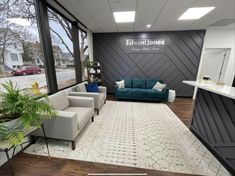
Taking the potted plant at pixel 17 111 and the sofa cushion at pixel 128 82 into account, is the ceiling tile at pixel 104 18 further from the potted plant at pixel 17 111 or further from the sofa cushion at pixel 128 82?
the potted plant at pixel 17 111

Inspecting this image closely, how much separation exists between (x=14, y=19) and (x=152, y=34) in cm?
445

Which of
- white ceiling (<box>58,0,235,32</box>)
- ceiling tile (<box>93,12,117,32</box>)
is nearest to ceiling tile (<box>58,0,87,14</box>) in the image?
white ceiling (<box>58,0,235,32</box>)

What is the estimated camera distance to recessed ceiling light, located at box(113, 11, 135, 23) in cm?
315

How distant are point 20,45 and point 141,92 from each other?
3637mm

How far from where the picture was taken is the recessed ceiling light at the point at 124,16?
315cm

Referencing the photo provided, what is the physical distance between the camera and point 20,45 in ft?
6.77

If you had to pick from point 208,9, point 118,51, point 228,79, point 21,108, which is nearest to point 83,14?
point 118,51

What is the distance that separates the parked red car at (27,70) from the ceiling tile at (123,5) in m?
2.14

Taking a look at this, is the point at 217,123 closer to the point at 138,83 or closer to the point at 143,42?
the point at 138,83

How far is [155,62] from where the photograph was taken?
5.11 m

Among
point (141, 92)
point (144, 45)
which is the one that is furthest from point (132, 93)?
point (144, 45)

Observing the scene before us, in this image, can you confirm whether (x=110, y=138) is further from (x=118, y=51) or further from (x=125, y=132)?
(x=118, y=51)

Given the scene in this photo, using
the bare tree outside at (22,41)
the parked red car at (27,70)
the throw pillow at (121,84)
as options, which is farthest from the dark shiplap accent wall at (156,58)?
the parked red car at (27,70)

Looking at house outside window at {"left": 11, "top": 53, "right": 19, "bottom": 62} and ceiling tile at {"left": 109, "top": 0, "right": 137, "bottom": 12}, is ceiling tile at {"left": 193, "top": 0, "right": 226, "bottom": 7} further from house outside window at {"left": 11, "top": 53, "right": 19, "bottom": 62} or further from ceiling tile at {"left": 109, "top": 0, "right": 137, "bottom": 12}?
house outside window at {"left": 11, "top": 53, "right": 19, "bottom": 62}
